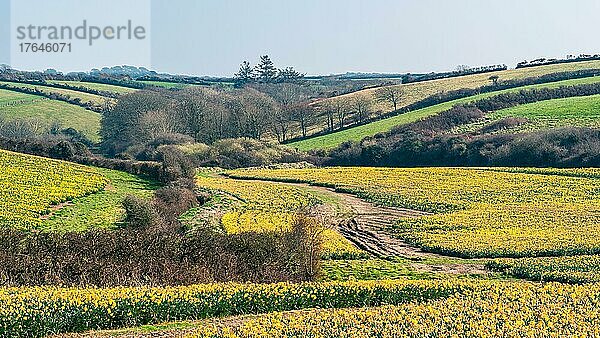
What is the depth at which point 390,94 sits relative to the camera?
11538 cm

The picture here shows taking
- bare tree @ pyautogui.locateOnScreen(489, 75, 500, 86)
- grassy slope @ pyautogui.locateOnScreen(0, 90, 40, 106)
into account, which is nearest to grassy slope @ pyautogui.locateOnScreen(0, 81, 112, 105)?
grassy slope @ pyautogui.locateOnScreen(0, 90, 40, 106)

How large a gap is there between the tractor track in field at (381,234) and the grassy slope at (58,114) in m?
71.7

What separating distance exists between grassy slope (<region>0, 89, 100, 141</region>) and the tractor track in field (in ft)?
235

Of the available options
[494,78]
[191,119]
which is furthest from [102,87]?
[494,78]

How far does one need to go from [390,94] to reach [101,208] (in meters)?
81.4

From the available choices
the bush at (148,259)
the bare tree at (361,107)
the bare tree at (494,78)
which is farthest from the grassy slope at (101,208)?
the bare tree at (494,78)

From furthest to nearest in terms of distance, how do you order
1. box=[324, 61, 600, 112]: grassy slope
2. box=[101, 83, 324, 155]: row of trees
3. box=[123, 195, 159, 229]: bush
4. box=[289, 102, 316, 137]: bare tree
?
box=[324, 61, 600, 112]: grassy slope < box=[289, 102, 316, 137]: bare tree < box=[101, 83, 324, 155]: row of trees < box=[123, 195, 159, 229]: bush

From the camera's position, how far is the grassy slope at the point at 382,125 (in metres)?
90.9

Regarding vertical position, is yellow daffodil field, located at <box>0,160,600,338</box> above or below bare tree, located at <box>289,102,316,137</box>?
below

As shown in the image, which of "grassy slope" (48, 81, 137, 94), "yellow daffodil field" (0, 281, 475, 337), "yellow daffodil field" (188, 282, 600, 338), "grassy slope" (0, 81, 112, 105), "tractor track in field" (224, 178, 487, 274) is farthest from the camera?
"grassy slope" (48, 81, 137, 94)

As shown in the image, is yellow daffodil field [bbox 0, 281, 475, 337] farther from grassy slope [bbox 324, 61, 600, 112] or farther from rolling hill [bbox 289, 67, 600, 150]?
grassy slope [bbox 324, 61, 600, 112]

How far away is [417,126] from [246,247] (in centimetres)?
6412

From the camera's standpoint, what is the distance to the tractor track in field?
29.2 m

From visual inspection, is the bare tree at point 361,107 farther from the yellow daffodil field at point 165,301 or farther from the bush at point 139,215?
the yellow daffodil field at point 165,301
